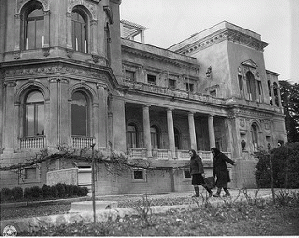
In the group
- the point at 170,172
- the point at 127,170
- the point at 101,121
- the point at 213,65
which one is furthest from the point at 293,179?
the point at 213,65

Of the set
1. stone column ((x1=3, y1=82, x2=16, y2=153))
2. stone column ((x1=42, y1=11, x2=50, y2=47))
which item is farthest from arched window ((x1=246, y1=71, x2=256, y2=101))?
stone column ((x1=3, y1=82, x2=16, y2=153))

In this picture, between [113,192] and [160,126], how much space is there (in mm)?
11366

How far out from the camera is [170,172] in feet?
87.8

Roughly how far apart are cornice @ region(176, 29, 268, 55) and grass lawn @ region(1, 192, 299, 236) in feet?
87.0

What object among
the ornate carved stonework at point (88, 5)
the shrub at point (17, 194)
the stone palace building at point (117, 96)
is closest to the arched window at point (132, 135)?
the stone palace building at point (117, 96)

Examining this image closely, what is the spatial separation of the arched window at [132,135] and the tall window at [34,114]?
9.94 meters

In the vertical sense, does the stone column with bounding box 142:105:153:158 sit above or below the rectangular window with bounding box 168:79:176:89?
below

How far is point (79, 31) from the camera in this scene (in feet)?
72.2

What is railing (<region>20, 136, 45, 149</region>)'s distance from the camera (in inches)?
769

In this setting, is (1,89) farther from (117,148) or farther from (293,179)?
(293,179)

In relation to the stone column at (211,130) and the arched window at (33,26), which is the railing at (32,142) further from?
the stone column at (211,130)

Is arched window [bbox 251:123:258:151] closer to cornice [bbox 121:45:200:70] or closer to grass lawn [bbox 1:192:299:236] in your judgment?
cornice [bbox 121:45:200:70]

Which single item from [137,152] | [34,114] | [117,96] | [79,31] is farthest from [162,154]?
[79,31]

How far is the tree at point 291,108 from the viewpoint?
4151 centimetres
